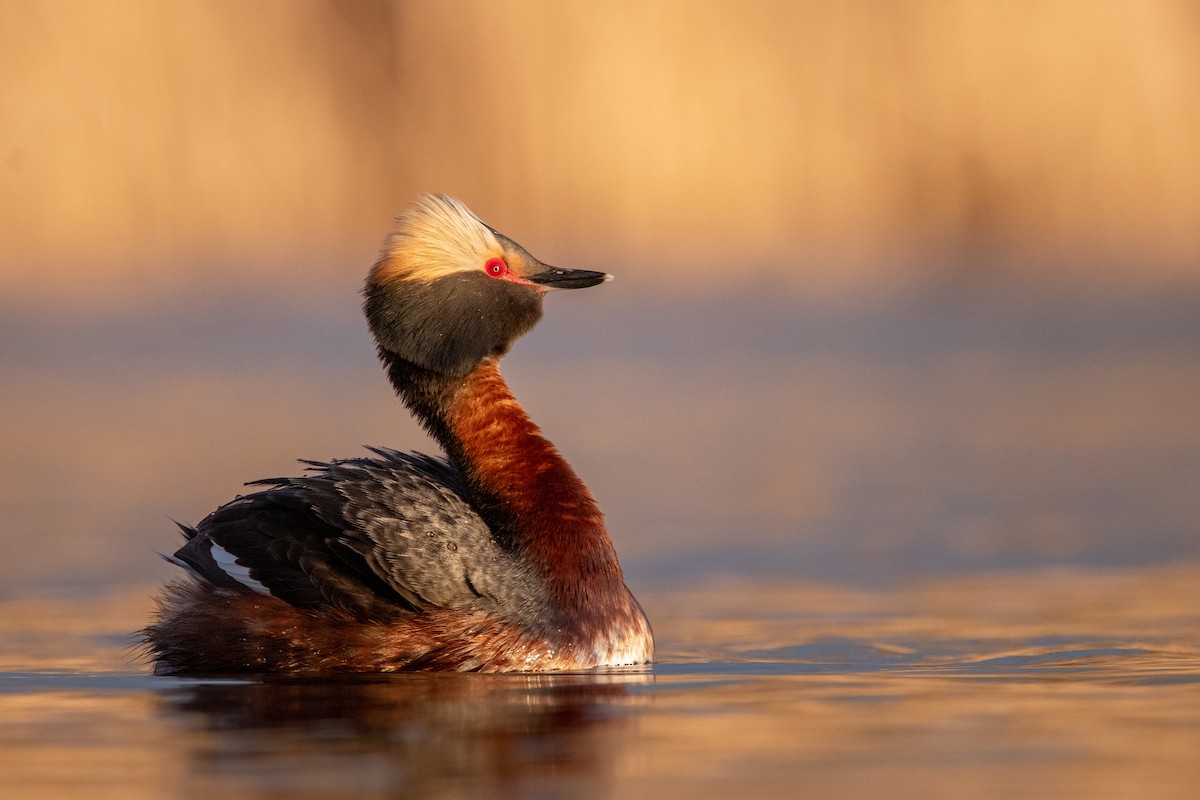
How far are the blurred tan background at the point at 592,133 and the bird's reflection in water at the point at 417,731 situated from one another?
1322 centimetres

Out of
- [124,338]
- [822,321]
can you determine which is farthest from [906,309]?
[124,338]

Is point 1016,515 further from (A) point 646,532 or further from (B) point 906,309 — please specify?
(B) point 906,309

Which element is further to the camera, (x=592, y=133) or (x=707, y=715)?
(x=592, y=133)

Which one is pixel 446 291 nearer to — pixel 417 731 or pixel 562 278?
pixel 562 278

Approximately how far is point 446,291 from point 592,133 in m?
12.5

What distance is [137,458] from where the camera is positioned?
13781mm

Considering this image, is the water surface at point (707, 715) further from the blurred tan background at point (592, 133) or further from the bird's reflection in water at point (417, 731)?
the blurred tan background at point (592, 133)

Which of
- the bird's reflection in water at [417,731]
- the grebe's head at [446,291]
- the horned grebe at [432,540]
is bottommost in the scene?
the bird's reflection in water at [417,731]

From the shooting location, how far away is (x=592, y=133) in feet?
66.2

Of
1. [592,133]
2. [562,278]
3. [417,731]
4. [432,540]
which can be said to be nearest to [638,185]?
[592,133]

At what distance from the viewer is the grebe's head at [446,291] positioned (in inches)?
309

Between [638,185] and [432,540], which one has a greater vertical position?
[638,185]

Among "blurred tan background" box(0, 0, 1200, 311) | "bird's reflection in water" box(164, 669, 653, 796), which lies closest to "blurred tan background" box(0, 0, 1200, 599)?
"blurred tan background" box(0, 0, 1200, 311)

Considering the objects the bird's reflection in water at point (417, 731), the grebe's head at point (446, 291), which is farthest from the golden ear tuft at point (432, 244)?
the bird's reflection in water at point (417, 731)
